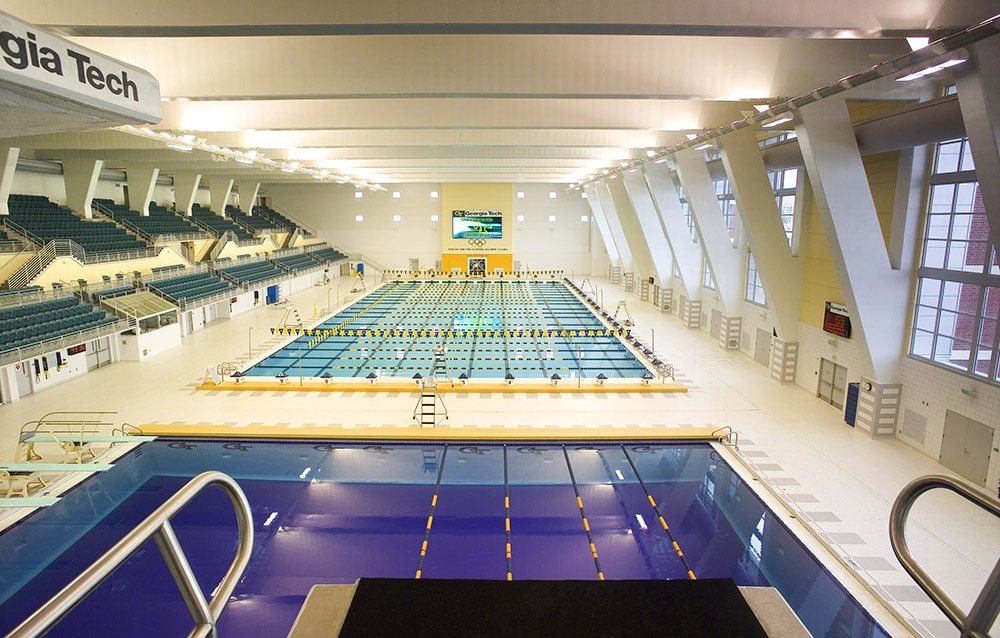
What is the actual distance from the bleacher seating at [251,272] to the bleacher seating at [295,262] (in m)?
0.67

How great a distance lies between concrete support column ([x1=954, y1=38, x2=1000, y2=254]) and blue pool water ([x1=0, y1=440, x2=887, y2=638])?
4679 millimetres

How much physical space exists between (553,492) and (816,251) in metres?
8.82

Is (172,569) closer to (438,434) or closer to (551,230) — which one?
(438,434)

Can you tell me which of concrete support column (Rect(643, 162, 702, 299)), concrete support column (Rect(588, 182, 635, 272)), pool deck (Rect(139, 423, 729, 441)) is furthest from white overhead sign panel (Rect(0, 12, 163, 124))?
concrete support column (Rect(588, 182, 635, 272))

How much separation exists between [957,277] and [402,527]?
9.57 meters

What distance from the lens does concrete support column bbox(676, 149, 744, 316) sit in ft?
51.3

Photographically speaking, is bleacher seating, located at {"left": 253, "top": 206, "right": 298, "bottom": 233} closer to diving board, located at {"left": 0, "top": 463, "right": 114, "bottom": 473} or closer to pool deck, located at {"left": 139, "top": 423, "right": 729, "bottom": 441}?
pool deck, located at {"left": 139, "top": 423, "right": 729, "bottom": 441}

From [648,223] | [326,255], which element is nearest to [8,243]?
[326,255]

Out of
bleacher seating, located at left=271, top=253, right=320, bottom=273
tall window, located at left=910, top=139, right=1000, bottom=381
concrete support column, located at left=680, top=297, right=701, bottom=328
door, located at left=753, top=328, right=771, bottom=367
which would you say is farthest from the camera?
bleacher seating, located at left=271, top=253, right=320, bottom=273

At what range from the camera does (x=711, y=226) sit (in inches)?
626

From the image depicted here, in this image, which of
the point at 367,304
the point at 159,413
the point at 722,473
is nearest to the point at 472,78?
the point at 722,473

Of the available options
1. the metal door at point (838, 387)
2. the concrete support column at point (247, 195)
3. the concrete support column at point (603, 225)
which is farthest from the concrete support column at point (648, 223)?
the concrete support column at point (247, 195)

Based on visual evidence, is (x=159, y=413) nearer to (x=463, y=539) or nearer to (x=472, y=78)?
(x=463, y=539)

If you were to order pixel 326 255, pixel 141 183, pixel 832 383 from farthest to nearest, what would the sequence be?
1. pixel 326 255
2. pixel 141 183
3. pixel 832 383
